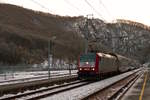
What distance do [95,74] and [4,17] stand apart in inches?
5838

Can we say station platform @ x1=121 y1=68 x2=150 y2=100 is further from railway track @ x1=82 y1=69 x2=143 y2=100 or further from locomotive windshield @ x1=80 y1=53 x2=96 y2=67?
locomotive windshield @ x1=80 y1=53 x2=96 y2=67

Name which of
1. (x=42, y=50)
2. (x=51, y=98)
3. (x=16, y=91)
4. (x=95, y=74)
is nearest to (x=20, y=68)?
(x=95, y=74)

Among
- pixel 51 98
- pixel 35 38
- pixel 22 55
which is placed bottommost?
pixel 51 98

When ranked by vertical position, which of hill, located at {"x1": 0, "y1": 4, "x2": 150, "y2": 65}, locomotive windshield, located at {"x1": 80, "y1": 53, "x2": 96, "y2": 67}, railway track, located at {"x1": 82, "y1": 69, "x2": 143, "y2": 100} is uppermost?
hill, located at {"x1": 0, "y1": 4, "x2": 150, "y2": 65}

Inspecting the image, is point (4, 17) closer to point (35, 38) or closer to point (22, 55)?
point (35, 38)

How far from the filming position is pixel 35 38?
A: 133 metres

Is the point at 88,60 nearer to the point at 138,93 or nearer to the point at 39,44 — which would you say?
the point at 138,93

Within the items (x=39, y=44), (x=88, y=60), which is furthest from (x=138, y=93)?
(x=39, y=44)

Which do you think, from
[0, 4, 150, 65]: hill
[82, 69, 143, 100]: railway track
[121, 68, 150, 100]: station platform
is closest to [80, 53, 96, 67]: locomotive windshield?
[0, 4, 150, 65]: hill

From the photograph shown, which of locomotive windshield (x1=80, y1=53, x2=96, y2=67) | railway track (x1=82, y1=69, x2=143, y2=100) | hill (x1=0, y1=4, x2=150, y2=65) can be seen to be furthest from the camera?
hill (x1=0, y1=4, x2=150, y2=65)

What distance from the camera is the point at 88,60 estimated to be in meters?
41.2

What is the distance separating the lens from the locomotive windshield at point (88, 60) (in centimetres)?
4091

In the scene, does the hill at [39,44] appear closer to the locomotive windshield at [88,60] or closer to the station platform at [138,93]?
the locomotive windshield at [88,60]

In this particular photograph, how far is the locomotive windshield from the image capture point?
40.9 m
